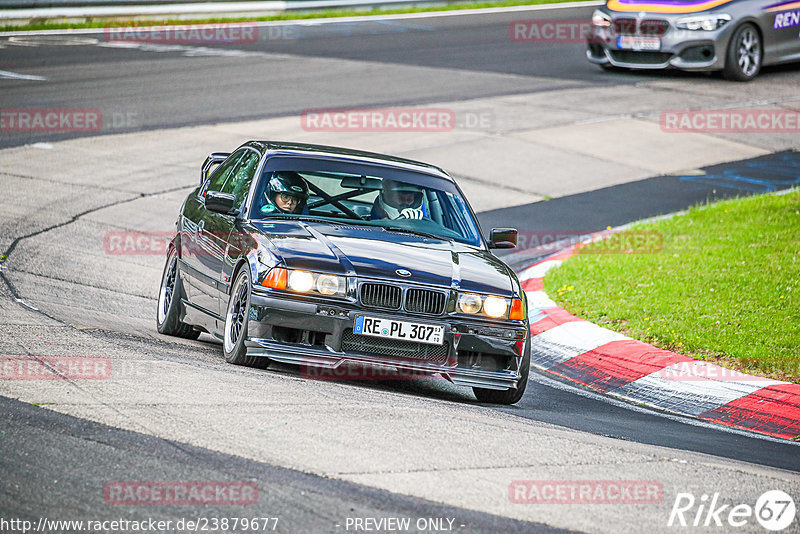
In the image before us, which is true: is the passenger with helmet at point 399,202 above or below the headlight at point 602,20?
below

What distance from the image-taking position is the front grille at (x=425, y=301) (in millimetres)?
7449

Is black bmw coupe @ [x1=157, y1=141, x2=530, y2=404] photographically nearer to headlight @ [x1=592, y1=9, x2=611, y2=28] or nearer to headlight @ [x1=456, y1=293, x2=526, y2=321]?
headlight @ [x1=456, y1=293, x2=526, y2=321]

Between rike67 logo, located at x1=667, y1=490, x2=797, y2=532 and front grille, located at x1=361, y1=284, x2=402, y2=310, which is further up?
front grille, located at x1=361, y1=284, x2=402, y2=310

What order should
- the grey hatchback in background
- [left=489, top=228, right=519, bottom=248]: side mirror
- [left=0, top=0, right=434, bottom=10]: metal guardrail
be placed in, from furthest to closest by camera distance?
[left=0, top=0, right=434, bottom=10]: metal guardrail
the grey hatchback in background
[left=489, top=228, right=519, bottom=248]: side mirror

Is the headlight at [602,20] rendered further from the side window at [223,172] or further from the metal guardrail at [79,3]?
the side window at [223,172]

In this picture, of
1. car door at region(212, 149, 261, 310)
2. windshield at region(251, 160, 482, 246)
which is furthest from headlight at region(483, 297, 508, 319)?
car door at region(212, 149, 261, 310)

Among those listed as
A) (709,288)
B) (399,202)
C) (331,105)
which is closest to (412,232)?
(399,202)

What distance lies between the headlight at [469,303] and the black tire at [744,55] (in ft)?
49.6

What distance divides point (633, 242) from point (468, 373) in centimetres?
600

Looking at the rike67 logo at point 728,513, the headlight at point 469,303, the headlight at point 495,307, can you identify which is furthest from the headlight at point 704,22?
the rike67 logo at point 728,513

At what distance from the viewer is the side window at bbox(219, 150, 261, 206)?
885 centimetres

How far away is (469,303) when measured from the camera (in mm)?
7574

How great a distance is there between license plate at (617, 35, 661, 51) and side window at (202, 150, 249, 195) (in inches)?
515

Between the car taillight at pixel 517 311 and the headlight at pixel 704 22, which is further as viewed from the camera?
the headlight at pixel 704 22
